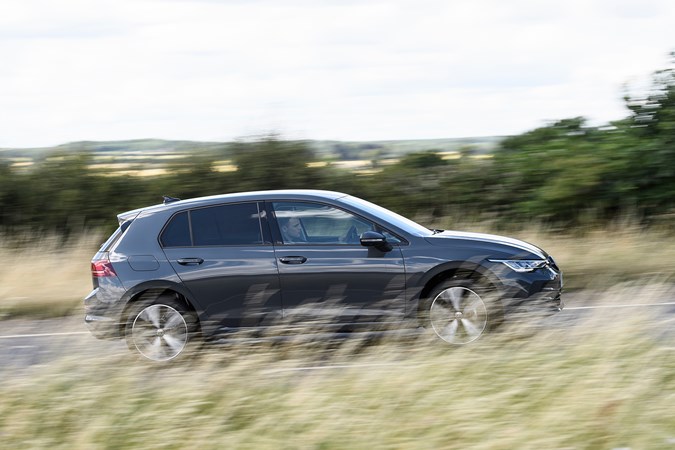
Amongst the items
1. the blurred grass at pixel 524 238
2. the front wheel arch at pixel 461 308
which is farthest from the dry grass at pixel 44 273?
the front wheel arch at pixel 461 308

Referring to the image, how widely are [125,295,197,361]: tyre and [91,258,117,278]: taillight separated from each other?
1.42 ft

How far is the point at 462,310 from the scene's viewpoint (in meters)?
8.56

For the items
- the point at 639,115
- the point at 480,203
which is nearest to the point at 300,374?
the point at 480,203

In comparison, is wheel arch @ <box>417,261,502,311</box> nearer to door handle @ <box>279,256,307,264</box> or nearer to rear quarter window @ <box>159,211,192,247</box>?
door handle @ <box>279,256,307,264</box>

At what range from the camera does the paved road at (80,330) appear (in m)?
7.79

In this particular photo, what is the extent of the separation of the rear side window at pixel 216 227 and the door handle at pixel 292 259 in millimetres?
348

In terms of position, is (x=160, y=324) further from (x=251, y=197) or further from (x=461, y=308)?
(x=461, y=308)

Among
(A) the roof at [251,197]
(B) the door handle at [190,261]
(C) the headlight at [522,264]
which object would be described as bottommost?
(C) the headlight at [522,264]

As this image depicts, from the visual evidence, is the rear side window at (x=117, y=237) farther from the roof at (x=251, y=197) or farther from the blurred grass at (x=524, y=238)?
the blurred grass at (x=524, y=238)

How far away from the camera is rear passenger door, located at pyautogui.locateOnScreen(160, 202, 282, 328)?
8734mm

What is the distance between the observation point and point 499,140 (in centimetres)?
1814

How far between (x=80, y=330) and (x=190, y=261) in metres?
3.01

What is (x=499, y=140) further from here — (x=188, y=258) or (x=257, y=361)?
(x=257, y=361)

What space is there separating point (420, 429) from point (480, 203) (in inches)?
455
